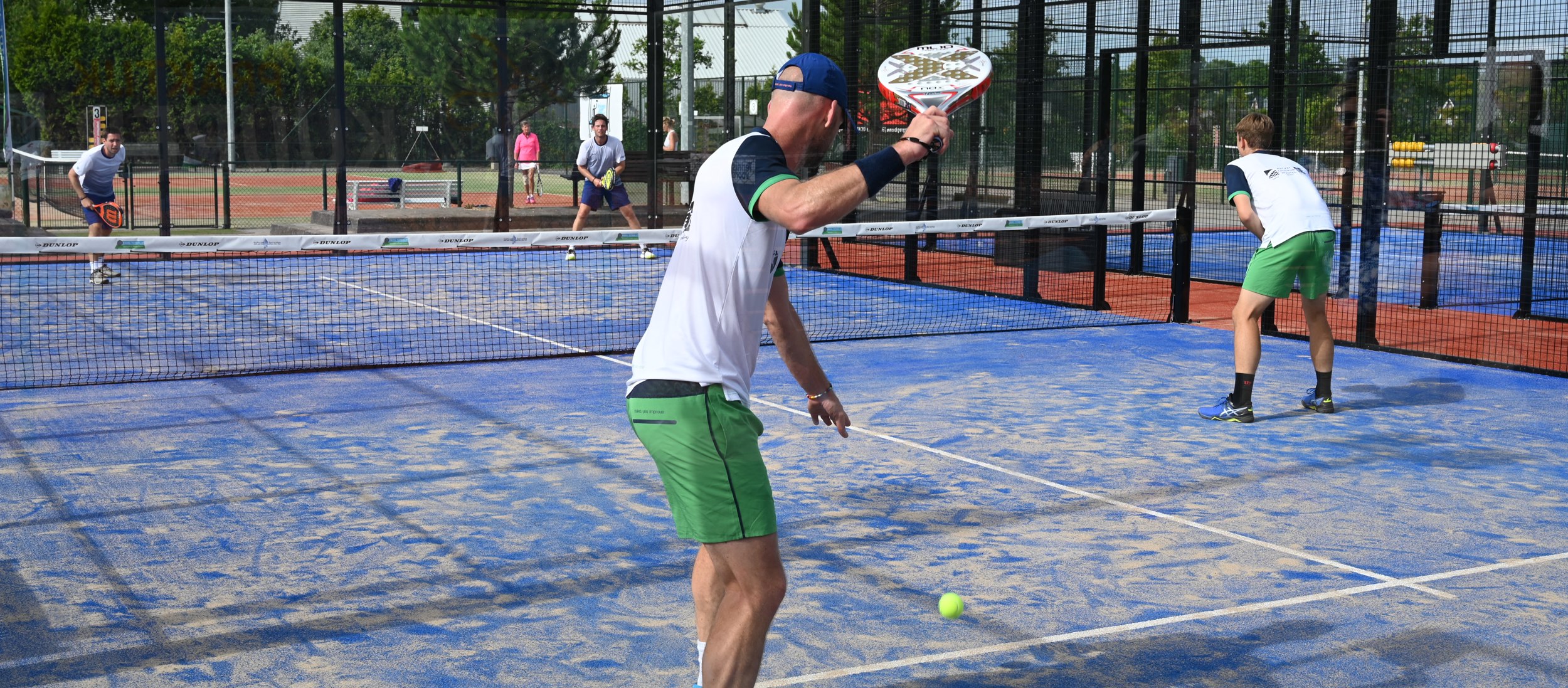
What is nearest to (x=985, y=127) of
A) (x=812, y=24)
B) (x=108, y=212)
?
(x=812, y=24)

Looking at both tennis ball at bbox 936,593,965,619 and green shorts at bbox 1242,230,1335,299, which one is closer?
tennis ball at bbox 936,593,965,619

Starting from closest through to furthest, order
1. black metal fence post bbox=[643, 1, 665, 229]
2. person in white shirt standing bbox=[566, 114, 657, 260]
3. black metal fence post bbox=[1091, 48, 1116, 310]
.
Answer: black metal fence post bbox=[1091, 48, 1116, 310]
person in white shirt standing bbox=[566, 114, 657, 260]
black metal fence post bbox=[643, 1, 665, 229]

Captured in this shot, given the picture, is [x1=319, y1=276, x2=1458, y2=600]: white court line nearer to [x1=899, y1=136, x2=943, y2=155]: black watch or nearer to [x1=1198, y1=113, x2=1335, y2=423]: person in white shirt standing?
[x1=1198, y1=113, x2=1335, y2=423]: person in white shirt standing

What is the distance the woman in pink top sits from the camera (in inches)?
798

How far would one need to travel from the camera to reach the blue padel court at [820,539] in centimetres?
420

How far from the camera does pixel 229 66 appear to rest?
805 inches

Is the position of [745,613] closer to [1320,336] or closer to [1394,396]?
[1320,336]

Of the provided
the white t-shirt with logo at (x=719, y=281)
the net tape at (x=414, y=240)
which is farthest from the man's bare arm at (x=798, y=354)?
the net tape at (x=414, y=240)

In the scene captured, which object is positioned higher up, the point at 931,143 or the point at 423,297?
the point at 931,143

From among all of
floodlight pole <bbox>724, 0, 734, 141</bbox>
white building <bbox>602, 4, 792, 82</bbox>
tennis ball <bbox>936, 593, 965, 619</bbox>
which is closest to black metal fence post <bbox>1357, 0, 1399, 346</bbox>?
tennis ball <bbox>936, 593, 965, 619</bbox>

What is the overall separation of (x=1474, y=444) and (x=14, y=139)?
19013 millimetres

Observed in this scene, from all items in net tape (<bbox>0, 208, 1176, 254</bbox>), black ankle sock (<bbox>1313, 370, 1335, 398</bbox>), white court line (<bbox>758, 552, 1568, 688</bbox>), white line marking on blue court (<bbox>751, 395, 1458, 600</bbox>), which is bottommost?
white court line (<bbox>758, 552, 1568, 688</bbox>)

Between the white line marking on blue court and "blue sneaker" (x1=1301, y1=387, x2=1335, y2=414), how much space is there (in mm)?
2535

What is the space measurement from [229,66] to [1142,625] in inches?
743
